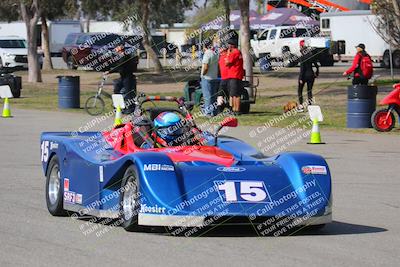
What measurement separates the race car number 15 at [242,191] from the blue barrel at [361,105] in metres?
14.4

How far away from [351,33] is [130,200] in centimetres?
4610

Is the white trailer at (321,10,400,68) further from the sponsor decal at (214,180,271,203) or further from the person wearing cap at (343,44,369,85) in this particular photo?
the sponsor decal at (214,180,271,203)

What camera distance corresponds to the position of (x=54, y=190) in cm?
1124

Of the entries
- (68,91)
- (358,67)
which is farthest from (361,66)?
(68,91)

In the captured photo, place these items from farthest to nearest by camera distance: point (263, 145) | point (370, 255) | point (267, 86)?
point (267, 86) → point (263, 145) → point (370, 255)

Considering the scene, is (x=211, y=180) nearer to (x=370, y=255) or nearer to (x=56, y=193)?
(x=370, y=255)

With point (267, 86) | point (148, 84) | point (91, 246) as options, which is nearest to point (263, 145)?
point (91, 246)

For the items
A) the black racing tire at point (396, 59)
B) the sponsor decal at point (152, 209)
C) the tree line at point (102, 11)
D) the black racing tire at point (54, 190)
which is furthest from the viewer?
the black racing tire at point (396, 59)

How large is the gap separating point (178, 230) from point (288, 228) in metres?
1.04

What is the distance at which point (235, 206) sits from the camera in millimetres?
9266

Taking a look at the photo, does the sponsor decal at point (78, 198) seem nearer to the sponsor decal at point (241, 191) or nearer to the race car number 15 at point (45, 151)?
the race car number 15 at point (45, 151)

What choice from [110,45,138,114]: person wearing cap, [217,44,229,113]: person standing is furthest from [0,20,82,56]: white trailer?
[217,44,229,113]: person standing

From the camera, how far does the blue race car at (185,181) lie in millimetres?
9227

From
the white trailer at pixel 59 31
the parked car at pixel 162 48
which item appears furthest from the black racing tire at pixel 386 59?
the white trailer at pixel 59 31
